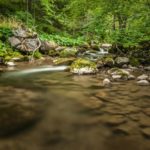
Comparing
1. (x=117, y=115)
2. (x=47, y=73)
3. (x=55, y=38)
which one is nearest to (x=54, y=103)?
(x=117, y=115)

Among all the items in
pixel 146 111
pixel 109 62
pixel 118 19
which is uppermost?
pixel 118 19

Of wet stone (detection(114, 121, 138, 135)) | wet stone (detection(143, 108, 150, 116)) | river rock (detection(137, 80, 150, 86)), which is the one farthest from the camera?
river rock (detection(137, 80, 150, 86))

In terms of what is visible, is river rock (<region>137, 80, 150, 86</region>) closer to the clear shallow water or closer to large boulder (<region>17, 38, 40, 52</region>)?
the clear shallow water

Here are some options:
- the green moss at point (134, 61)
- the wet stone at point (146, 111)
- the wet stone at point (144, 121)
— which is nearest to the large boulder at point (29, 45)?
the green moss at point (134, 61)

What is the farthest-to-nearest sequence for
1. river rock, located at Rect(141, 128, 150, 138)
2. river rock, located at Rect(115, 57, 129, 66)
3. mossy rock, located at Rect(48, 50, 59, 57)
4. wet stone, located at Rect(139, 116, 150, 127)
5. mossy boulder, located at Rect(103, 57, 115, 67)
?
mossy rock, located at Rect(48, 50, 59, 57) → river rock, located at Rect(115, 57, 129, 66) → mossy boulder, located at Rect(103, 57, 115, 67) → wet stone, located at Rect(139, 116, 150, 127) → river rock, located at Rect(141, 128, 150, 138)

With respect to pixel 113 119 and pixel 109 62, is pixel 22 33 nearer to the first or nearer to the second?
pixel 109 62

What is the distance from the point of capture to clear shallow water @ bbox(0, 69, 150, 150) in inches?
165

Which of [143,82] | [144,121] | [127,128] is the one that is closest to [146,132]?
[127,128]

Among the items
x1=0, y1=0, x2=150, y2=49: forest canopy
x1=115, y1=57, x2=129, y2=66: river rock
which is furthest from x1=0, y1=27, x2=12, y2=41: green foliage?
x1=115, y1=57, x2=129, y2=66: river rock

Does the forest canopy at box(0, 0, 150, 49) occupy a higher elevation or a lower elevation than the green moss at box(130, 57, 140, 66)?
higher

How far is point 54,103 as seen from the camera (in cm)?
645

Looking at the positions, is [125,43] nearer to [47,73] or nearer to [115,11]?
[115,11]

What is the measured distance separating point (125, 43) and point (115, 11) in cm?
177

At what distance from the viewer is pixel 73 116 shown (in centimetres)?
548
